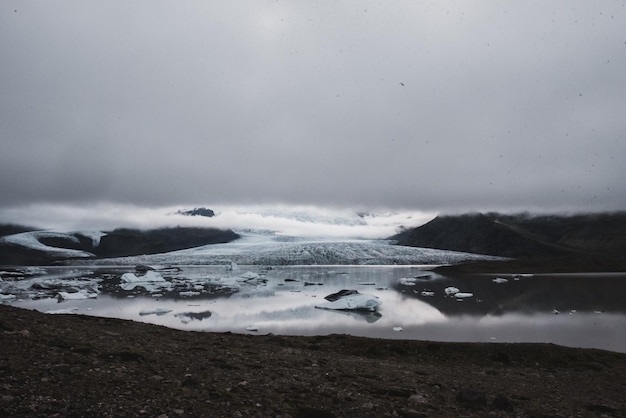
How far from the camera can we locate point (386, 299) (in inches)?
1464

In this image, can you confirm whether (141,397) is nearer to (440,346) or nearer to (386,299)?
(440,346)

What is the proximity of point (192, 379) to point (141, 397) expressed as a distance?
1279mm

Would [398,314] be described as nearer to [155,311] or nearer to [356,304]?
[356,304]

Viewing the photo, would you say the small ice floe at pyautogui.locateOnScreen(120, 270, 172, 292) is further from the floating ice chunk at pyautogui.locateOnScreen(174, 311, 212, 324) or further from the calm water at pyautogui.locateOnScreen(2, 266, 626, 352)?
the floating ice chunk at pyautogui.locateOnScreen(174, 311, 212, 324)

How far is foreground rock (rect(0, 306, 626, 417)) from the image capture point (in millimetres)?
6203

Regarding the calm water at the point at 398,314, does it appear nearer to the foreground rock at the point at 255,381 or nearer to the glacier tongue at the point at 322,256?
the foreground rock at the point at 255,381

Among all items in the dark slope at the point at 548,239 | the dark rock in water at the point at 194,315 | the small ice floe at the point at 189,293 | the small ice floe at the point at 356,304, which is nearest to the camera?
the dark rock in water at the point at 194,315

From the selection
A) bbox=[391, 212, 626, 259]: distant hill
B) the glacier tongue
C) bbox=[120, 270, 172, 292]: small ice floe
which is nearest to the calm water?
bbox=[120, 270, 172, 292]: small ice floe

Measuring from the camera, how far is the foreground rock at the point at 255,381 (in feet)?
20.4

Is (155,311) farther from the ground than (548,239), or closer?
closer

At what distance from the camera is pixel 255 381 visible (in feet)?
26.9

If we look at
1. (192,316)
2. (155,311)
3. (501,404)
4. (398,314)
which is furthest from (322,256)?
(501,404)

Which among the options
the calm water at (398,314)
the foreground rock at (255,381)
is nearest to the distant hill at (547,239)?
the calm water at (398,314)

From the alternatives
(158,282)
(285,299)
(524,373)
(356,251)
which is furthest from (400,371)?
(356,251)
